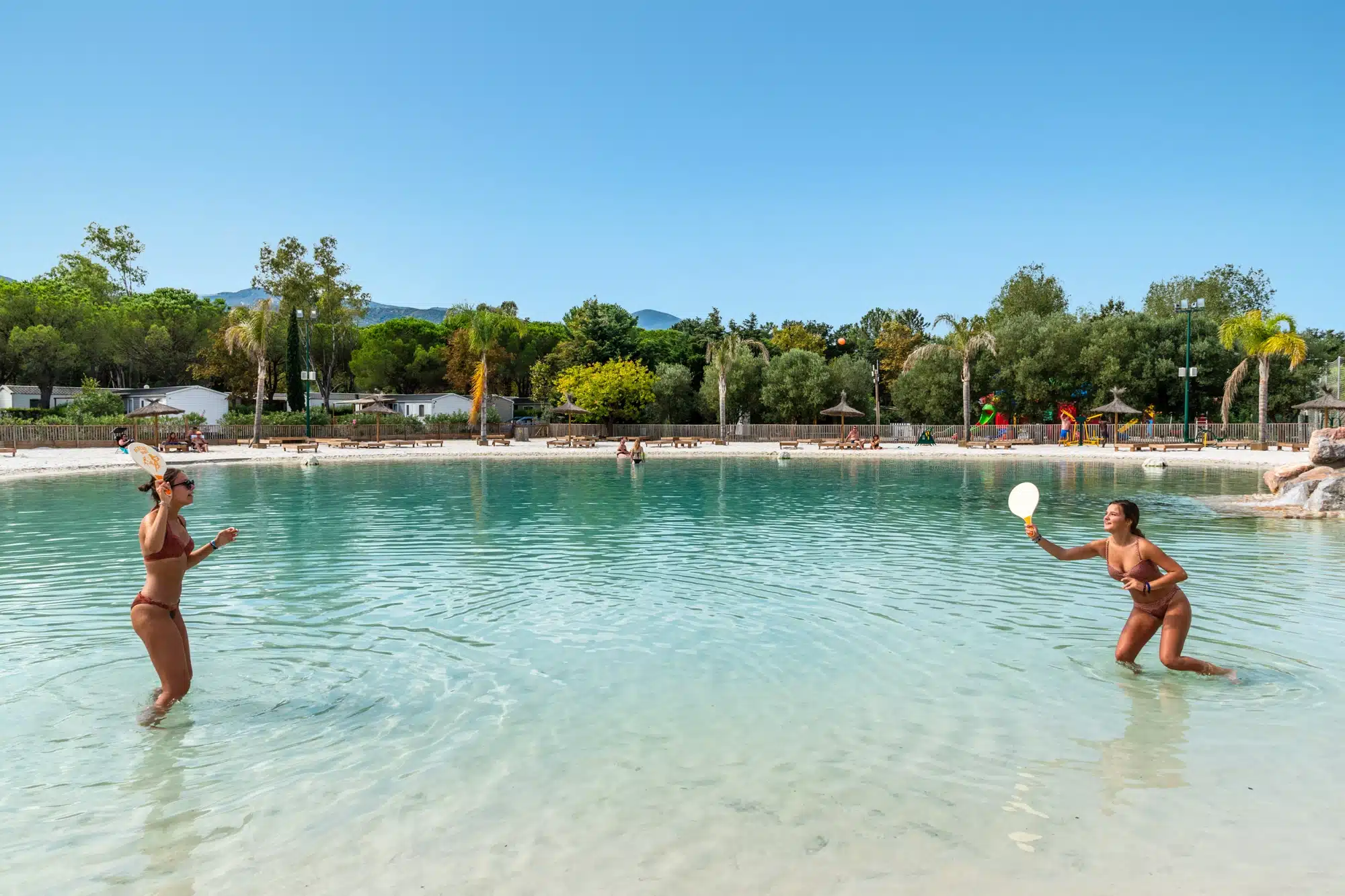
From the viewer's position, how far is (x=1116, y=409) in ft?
170

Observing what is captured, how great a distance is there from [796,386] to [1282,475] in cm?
4568

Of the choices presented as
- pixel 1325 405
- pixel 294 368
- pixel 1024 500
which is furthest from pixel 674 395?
pixel 1024 500

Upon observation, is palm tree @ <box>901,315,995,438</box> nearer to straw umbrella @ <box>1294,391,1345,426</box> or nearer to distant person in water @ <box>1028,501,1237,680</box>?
straw umbrella @ <box>1294,391,1345,426</box>

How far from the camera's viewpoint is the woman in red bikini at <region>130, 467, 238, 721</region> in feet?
19.2

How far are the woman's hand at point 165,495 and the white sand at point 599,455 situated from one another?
2760 centimetres

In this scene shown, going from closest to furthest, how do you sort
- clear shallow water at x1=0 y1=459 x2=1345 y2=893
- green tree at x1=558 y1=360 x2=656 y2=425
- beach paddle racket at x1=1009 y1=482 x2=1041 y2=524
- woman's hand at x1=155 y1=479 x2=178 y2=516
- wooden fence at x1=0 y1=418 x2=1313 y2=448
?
clear shallow water at x1=0 y1=459 x2=1345 y2=893
woman's hand at x1=155 y1=479 x2=178 y2=516
beach paddle racket at x1=1009 y1=482 x2=1041 y2=524
wooden fence at x1=0 y1=418 x2=1313 y2=448
green tree at x1=558 y1=360 x2=656 y2=425

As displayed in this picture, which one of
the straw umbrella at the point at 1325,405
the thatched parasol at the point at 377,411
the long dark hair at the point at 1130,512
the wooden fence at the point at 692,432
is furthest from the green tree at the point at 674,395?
the long dark hair at the point at 1130,512

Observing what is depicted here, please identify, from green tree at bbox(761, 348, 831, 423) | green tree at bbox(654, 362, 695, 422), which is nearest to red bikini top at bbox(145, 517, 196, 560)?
green tree at bbox(761, 348, 831, 423)

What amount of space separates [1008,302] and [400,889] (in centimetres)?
8278

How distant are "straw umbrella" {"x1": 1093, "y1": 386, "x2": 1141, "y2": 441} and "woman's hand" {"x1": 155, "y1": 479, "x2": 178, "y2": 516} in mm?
53439

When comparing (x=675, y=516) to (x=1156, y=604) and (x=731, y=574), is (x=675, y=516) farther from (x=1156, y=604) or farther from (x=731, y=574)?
(x=1156, y=604)

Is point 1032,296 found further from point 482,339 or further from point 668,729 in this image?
point 668,729

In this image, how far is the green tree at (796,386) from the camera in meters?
65.4

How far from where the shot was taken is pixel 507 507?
2058 centimetres
